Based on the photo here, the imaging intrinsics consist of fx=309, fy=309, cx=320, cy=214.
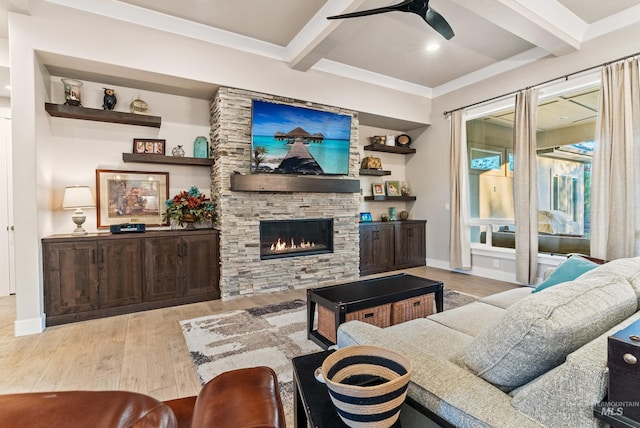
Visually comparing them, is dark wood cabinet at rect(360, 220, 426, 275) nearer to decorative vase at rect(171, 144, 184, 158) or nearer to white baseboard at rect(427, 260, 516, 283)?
white baseboard at rect(427, 260, 516, 283)

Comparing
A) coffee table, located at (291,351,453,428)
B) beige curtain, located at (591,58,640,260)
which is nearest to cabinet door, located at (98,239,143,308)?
coffee table, located at (291,351,453,428)

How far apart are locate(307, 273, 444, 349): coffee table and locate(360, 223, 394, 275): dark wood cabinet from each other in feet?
7.64

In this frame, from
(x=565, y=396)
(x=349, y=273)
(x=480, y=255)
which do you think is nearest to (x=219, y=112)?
(x=349, y=273)

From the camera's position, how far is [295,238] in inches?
185

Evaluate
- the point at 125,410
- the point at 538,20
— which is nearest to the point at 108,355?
the point at 125,410

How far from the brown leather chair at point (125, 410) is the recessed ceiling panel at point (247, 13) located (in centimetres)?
358

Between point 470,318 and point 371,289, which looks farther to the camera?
point 371,289

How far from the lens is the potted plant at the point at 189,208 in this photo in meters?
3.87

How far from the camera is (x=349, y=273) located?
16.2 feet

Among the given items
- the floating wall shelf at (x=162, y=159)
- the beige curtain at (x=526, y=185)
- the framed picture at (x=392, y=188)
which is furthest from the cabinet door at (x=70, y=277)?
the beige curtain at (x=526, y=185)

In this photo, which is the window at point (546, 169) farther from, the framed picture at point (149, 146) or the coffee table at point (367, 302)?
the framed picture at point (149, 146)

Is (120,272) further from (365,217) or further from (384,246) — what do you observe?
(384,246)

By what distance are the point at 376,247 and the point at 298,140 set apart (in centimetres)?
231

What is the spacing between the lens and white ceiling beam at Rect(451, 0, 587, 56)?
2916 mm
